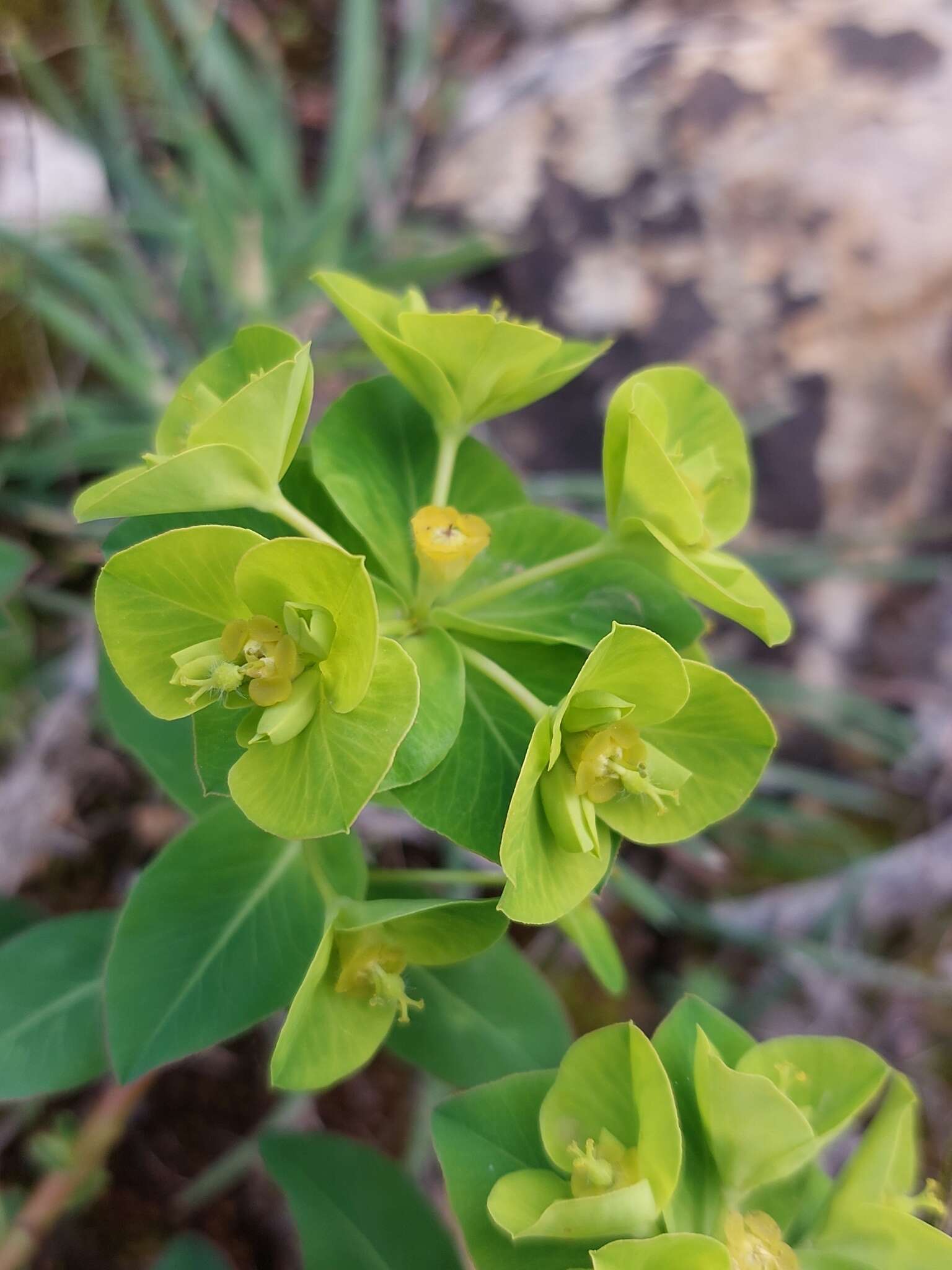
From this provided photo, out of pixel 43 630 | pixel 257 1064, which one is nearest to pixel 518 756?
pixel 257 1064

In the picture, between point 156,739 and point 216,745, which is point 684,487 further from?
point 156,739

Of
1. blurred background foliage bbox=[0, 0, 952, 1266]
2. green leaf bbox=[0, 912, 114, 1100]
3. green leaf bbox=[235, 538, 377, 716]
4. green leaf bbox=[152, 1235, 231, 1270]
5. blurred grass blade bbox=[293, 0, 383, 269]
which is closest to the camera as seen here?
green leaf bbox=[235, 538, 377, 716]

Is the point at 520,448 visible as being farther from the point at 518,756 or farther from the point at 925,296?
the point at 518,756

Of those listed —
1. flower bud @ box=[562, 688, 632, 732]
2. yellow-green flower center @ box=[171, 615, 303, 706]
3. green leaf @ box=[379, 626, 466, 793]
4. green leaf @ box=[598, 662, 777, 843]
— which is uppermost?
yellow-green flower center @ box=[171, 615, 303, 706]

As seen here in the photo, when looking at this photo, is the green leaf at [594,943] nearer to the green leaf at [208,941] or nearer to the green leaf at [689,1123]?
the green leaf at [689,1123]

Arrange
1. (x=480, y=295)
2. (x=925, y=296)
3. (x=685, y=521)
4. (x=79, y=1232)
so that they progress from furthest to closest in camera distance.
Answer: (x=480, y=295) → (x=925, y=296) → (x=79, y=1232) → (x=685, y=521)

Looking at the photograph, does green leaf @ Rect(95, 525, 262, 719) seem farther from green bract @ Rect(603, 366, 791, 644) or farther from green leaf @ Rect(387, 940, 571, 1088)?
green leaf @ Rect(387, 940, 571, 1088)

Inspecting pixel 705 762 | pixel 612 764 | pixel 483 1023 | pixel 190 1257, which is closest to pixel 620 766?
pixel 612 764

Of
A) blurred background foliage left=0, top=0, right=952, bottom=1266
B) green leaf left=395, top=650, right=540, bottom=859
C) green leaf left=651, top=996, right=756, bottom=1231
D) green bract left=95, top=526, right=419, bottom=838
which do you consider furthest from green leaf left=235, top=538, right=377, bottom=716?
blurred background foliage left=0, top=0, right=952, bottom=1266
